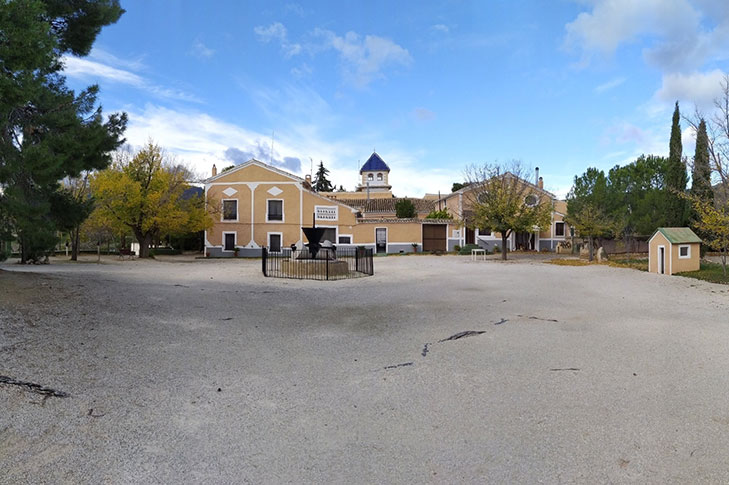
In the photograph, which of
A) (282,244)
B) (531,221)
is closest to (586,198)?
(531,221)

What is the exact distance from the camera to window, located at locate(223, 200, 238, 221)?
30.0 m

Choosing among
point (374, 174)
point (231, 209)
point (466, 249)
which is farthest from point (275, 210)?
point (374, 174)

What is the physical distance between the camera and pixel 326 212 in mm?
30578

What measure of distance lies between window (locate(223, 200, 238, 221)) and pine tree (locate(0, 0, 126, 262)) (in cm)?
2044

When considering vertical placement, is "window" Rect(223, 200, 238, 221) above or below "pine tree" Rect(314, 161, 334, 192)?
below

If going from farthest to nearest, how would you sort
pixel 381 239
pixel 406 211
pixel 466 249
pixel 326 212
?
pixel 406 211 < pixel 381 239 < pixel 326 212 < pixel 466 249

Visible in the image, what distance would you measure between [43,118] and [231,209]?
22561mm

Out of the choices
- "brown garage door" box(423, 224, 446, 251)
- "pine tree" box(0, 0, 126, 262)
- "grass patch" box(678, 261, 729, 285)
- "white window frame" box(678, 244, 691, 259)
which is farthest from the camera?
"brown garage door" box(423, 224, 446, 251)

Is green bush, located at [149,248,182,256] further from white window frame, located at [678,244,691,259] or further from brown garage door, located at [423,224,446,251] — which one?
white window frame, located at [678,244,691,259]

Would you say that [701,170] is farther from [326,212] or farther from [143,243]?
[143,243]

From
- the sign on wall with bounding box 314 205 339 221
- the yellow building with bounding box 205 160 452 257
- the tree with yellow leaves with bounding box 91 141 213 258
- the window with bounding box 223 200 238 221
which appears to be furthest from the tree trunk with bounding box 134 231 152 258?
the sign on wall with bounding box 314 205 339 221

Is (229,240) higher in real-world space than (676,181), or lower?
lower

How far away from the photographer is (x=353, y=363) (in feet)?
16.8

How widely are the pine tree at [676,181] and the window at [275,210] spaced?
2361cm
